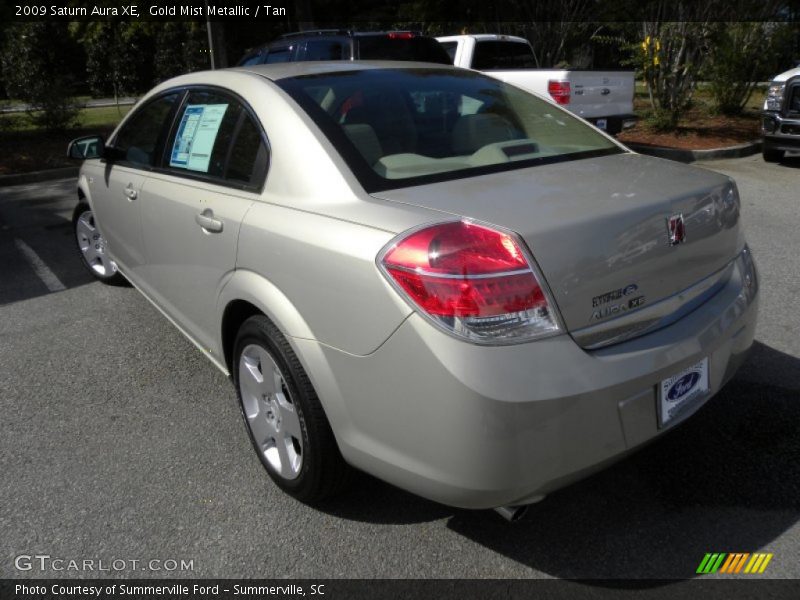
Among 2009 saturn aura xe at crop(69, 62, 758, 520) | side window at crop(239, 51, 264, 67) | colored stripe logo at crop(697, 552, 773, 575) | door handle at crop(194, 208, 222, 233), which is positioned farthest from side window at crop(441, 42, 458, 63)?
colored stripe logo at crop(697, 552, 773, 575)

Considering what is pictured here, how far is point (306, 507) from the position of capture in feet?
8.62

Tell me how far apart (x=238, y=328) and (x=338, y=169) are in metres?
0.91

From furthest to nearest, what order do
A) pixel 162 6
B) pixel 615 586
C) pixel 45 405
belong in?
pixel 162 6 → pixel 45 405 → pixel 615 586

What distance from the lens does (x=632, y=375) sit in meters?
1.99

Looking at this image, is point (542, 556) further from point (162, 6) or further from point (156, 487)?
point (162, 6)

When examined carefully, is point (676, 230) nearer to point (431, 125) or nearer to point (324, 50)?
point (431, 125)

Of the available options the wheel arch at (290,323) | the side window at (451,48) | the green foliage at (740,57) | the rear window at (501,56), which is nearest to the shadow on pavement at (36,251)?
the wheel arch at (290,323)

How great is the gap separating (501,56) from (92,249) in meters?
7.46

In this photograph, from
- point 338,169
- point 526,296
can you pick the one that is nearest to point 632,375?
point 526,296

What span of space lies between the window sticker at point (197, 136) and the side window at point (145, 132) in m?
0.23

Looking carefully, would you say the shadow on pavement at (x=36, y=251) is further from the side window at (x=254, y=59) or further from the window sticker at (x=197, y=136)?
the side window at (x=254, y=59)

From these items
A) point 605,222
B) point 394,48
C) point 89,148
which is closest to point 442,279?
point 605,222

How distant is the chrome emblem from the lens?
7.16ft

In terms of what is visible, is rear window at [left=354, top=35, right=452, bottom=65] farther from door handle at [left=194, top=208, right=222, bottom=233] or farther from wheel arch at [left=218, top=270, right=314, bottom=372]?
wheel arch at [left=218, top=270, right=314, bottom=372]
